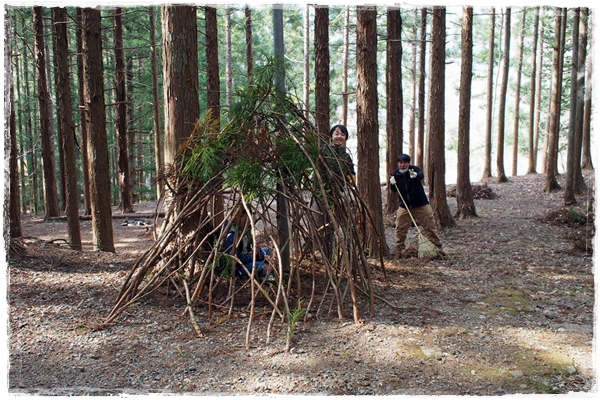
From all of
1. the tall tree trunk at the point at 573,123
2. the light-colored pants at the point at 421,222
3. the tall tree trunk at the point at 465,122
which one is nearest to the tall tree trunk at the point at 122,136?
the tall tree trunk at the point at 465,122

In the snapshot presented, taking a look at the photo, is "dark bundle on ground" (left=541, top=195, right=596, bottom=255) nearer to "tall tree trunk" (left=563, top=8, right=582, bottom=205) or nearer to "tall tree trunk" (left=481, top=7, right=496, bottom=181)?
"tall tree trunk" (left=563, top=8, right=582, bottom=205)

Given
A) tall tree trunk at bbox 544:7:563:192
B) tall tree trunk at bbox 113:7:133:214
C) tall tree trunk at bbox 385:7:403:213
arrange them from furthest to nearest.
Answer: tall tree trunk at bbox 113:7:133:214
tall tree trunk at bbox 544:7:563:192
tall tree trunk at bbox 385:7:403:213

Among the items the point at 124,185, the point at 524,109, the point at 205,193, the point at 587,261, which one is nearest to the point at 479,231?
the point at 587,261

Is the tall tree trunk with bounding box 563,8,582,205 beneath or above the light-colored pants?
above

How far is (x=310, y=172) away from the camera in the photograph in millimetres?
4840

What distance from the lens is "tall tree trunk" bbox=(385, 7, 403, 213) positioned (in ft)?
34.9

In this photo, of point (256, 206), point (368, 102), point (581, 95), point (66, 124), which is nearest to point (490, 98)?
point (581, 95)

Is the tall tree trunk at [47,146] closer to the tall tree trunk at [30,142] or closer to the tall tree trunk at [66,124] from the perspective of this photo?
the tall tree trunk at [66,124]

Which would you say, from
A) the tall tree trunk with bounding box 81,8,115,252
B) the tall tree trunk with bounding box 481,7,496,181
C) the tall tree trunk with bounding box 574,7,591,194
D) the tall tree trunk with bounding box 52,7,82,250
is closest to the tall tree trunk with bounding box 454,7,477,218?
the tall tree trunk with bounding box 574,7,591,194

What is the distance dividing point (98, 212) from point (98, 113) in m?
1.55

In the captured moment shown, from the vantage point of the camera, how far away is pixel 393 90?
1109 cm

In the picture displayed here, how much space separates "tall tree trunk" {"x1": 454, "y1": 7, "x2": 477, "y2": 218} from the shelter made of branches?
6404mm

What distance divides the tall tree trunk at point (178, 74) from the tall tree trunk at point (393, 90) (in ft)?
19.9

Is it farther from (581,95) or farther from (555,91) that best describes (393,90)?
(555,91)
